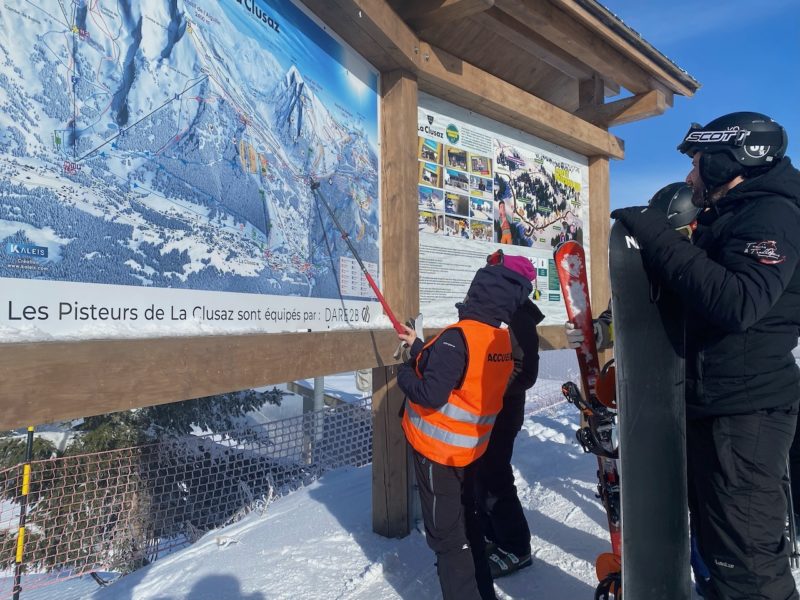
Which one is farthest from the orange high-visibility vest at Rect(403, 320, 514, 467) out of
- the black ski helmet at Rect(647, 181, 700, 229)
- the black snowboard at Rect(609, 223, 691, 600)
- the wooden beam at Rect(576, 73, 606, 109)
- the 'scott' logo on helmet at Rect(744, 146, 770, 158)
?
the wooden beam at Rect(576, 73, 606, 109)

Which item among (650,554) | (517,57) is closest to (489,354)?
(650,554)

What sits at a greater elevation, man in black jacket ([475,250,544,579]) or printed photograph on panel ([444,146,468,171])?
printed photograph on panel ([444,146,468,171])

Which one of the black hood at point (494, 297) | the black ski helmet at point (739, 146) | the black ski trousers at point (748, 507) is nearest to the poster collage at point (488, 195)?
the black hood at point (494, 297)

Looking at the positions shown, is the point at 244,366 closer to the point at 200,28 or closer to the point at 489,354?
the point at 489,354

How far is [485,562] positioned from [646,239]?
162 cm

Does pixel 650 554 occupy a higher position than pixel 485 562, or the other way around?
pixel 650 554

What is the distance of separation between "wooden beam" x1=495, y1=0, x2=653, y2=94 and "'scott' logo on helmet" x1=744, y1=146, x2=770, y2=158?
2.45 meters

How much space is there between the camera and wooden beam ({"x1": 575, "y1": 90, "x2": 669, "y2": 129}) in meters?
5.26

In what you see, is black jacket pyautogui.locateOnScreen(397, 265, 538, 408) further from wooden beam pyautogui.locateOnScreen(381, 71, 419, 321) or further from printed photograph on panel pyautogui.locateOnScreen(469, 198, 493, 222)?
printed photograph on panel pyautogui.locateOnScreen(469, 198, 493, 222)

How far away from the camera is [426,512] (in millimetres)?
2521

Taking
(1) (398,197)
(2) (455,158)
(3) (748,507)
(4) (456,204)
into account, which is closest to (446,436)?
(3) (748,507)

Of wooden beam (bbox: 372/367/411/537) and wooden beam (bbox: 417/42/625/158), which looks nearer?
wooden beam (bbox: 372/367/411/537)

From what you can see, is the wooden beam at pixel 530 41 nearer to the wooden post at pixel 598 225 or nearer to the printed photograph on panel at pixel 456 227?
the wooden post at pixel 598 225

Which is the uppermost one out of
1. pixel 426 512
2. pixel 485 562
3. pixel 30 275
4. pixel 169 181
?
pixel 169 181
